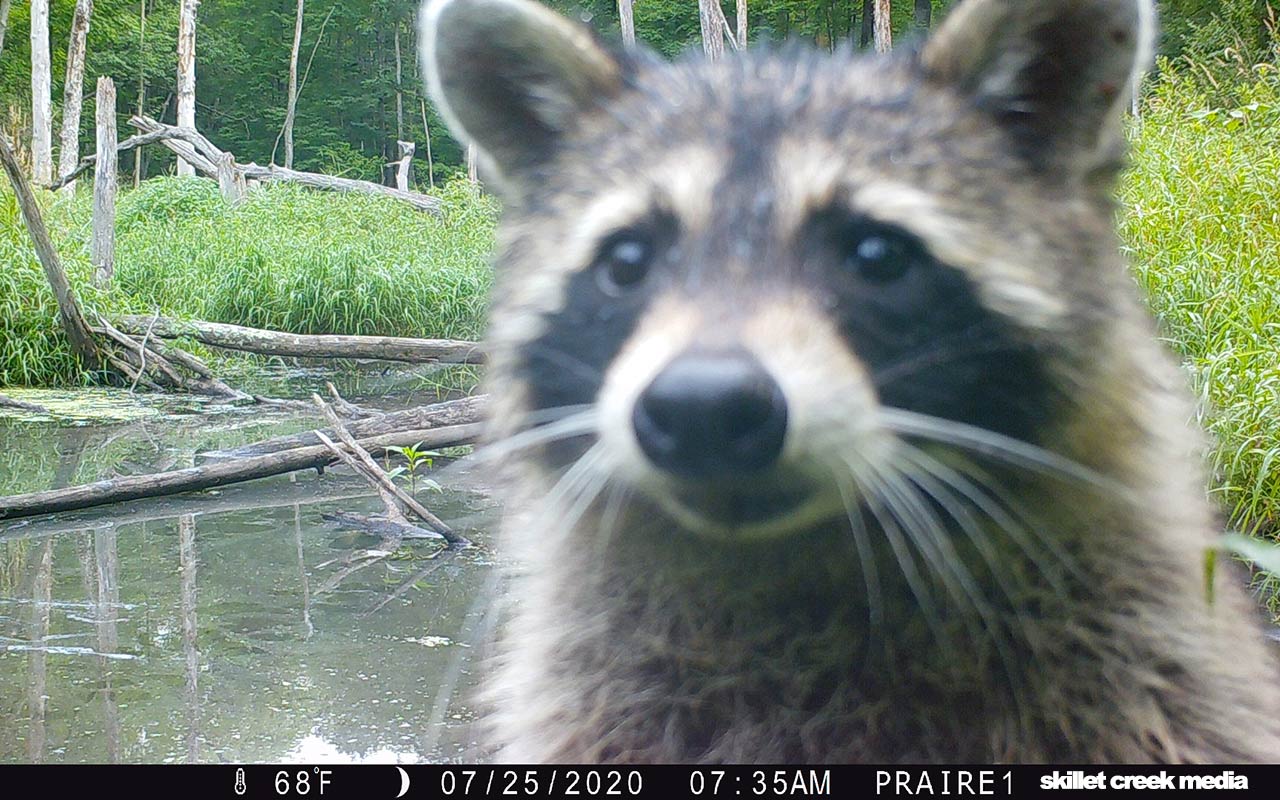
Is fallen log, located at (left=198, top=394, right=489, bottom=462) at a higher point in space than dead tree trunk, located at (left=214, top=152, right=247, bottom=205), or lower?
lower

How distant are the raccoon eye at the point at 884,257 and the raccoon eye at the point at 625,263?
254 mm

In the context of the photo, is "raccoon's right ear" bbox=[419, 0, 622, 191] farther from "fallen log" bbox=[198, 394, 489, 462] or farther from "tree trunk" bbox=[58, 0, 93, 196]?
"tree trunk" bbox=[58, 0, 93, 196]

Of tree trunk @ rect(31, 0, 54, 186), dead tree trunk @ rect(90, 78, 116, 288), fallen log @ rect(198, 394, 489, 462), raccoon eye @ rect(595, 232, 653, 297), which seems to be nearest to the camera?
raccoon eye @ rect(595, 232, 653, 297)

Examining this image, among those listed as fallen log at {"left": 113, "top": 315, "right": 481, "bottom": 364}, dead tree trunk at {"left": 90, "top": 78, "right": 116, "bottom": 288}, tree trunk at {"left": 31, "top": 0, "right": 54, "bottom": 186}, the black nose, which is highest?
tree trunk at {"left": 31, "top": 0, "right": 54, "bottom": 186}

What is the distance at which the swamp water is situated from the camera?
9.89 ft

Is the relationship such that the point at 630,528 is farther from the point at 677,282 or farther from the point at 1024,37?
the point at 1024,37

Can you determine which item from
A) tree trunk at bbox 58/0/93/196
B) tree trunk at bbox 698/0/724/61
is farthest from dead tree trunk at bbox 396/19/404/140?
tree trunk at bbox 698/0/724/61

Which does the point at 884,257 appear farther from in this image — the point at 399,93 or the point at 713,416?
the point at 399,93

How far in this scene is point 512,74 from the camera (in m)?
1.71

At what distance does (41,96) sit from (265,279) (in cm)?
1454

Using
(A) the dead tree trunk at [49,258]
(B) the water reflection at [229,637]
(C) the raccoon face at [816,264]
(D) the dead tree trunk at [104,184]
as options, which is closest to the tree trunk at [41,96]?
(D) the dead tree trunk at [104,184]

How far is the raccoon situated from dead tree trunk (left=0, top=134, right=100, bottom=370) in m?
6.94

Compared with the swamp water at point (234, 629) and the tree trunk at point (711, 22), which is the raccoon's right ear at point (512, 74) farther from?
the tree trunk at point (711, 22)
